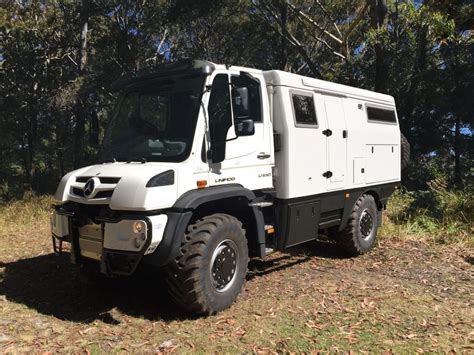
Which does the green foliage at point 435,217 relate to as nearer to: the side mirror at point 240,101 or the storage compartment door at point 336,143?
the storage compartment door at point 336,143

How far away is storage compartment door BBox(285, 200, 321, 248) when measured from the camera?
20.4 ft

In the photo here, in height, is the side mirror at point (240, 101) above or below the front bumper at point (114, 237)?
above

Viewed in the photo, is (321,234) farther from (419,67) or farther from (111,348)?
(419,67)

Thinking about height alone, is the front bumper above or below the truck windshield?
below

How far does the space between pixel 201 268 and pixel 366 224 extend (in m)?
4.09

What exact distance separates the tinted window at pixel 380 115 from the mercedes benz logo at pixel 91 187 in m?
4.84

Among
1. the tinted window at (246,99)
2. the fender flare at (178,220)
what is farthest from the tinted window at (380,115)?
the fender flare at (178,220)

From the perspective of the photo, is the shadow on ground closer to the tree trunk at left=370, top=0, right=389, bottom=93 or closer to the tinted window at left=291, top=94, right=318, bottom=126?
the tinted window at left=291, top=94, right=318, bottom=126

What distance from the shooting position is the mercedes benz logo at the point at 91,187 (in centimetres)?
489

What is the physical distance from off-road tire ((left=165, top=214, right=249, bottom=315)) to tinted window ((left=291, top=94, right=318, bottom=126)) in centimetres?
184

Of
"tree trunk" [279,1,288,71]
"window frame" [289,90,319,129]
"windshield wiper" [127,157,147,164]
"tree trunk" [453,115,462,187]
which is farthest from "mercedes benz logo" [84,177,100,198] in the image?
"tree trunk" [453,115,462,187]

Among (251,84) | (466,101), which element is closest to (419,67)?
(466,101)

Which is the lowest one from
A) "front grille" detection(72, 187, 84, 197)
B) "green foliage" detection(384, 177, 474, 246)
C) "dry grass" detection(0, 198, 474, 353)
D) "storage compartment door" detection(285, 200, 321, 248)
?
"dry grass" detection(0, 198, 474, 353)

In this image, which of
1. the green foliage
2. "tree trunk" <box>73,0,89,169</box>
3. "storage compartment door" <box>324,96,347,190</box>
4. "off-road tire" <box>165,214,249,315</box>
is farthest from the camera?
"tree trunk" <box>73,0,89,169</box>
